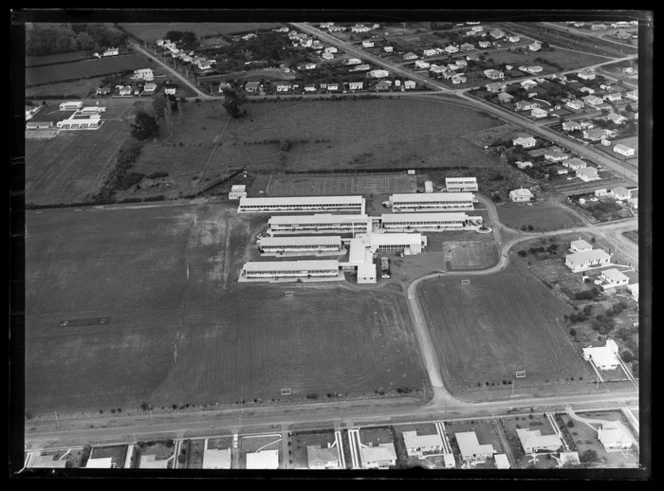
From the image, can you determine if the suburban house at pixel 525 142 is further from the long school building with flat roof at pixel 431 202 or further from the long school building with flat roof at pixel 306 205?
the long school building with flat roof at pixel 306 205

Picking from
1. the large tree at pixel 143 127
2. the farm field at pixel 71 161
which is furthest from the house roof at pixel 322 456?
the large tree at pixel 143 127

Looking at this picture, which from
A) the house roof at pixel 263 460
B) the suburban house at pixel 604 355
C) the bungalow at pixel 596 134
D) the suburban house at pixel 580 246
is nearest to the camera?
the house roof at pixel 263 460

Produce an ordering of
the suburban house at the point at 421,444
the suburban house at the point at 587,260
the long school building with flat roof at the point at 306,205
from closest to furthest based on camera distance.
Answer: the suburban house at the point at 421,444
the suburban house at the point at 587,260
the long school building with flat roof at the point at 306,205

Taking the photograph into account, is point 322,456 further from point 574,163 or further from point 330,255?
point 574,163

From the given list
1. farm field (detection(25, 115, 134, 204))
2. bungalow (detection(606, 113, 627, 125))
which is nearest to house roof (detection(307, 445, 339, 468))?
farm field (detection(25, 115, 134, 204))

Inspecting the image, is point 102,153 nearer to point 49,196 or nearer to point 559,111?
point 49,196

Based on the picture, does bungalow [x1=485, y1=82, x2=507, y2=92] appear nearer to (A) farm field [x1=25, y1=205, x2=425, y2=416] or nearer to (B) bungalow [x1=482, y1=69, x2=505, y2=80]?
(B) bungalow [x1=482, y1=69, x2=505, y2=80]

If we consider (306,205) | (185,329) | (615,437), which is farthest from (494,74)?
(615,437)
